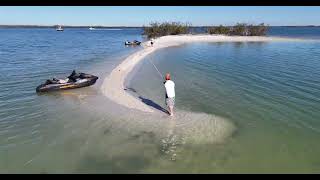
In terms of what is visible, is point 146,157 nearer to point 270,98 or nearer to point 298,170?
point 298,170

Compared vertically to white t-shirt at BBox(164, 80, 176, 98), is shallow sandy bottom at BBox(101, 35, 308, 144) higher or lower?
lower

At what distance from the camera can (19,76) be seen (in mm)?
26062

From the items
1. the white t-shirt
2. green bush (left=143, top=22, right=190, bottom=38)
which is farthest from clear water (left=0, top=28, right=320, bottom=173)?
green bush (left=143, top=22, right=190, bottom=38)

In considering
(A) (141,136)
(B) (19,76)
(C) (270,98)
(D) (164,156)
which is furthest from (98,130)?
(B) (19,76)

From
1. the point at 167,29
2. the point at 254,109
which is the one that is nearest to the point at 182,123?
the point at 254,109

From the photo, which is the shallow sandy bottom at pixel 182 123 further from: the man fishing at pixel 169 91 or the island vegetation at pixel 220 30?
the island vegetation at pixel 220 30

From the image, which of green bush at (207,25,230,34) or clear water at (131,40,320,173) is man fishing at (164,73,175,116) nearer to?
clear water at (131,40,320,173)

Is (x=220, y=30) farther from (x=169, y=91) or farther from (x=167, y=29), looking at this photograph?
(x=169, y=91)

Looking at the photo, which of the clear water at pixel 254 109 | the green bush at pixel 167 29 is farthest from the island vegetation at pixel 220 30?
the clear water at pixel 254 109

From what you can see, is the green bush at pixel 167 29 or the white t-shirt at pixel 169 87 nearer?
the white t-shirt at pixel 169 87

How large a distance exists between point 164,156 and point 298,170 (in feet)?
12.5

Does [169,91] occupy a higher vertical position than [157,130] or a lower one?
higher

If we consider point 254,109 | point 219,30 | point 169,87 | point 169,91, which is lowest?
point 254,109

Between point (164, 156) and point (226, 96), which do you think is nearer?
point (164, 156)
